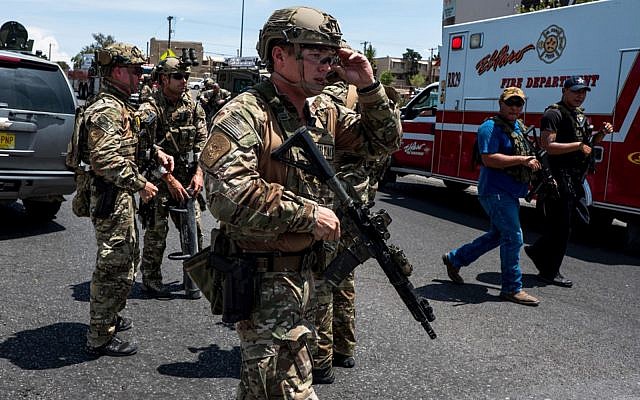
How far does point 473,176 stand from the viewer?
988cm

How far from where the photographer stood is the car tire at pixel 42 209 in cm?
797

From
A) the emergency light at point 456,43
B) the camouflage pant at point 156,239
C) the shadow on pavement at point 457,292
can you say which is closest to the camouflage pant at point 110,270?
the camouflage pant at point 156,239

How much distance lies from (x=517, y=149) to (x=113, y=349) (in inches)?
139

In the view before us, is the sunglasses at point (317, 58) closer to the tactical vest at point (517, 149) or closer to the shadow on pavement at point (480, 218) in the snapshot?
the tactical vest at point (517, 149)

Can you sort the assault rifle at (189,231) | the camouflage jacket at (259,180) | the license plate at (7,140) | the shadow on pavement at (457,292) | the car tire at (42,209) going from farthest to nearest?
1. the car tire at (42,209)
2. the license plate at (7,140)
3. the shadow on pavement at (457,292)
4. the assault rifle at (189,231)
5. the camouflage jacket at (259,180)

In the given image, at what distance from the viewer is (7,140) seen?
684 cm

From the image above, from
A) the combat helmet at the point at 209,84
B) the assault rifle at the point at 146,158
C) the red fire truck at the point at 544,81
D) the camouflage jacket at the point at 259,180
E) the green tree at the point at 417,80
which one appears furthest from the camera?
the green tree at the point at 417,80

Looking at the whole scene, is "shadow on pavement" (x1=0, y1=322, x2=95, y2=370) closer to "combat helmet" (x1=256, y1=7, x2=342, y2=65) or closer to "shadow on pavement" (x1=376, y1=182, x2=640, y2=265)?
"combat helmet" (x1=256, y1=7, x2=342, y2=65)

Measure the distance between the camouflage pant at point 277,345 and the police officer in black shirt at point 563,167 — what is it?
4412mm

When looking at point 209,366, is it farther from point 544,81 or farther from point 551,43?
point 551,43

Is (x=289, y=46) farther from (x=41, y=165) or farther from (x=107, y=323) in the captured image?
(x=41, y=165)

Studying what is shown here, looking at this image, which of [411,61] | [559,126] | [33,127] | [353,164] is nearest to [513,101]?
[559,126]

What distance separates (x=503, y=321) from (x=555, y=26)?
4.85 metres

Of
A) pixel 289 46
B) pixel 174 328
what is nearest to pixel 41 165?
pixel 174 328
